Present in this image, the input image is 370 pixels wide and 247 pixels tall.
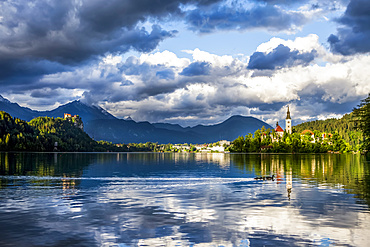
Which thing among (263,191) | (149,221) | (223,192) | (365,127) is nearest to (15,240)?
(149,221)

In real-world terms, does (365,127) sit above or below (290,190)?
above

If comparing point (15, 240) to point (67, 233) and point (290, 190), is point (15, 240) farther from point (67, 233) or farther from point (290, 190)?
point (290, 190)

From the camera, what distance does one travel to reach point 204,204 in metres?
35.3

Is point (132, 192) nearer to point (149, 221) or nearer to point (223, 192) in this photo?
point (223, 192)

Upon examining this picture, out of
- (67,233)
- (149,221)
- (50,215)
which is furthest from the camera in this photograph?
Result: (50,215)

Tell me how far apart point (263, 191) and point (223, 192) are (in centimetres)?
538

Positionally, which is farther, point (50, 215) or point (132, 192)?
point (132, 192)

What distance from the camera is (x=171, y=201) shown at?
123 feet

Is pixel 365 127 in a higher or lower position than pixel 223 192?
higher

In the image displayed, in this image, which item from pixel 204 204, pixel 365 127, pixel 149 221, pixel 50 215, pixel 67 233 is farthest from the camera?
pixel 365 127

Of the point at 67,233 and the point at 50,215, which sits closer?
the point at 67,233

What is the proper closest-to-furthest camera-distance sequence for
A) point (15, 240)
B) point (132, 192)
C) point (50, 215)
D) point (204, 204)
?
1. point (15, 240)
2. point (50, 215)
3. point (204, 204)
4. point (132, 192)

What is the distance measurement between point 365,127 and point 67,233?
128 metres

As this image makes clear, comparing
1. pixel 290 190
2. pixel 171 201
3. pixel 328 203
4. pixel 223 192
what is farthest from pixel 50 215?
pixel 290 190
